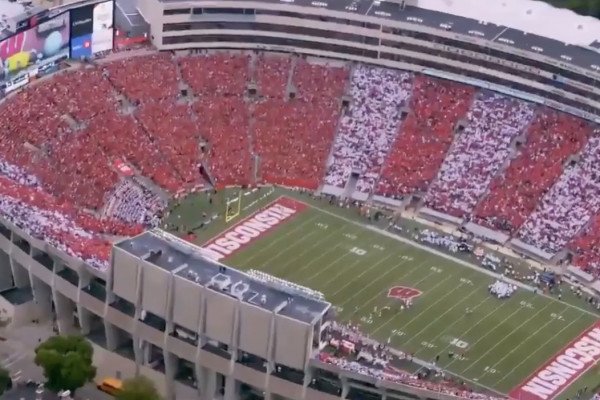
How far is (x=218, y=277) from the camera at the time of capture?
2354 inches

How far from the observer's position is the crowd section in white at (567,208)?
7406 cm

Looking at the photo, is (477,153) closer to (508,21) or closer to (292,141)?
(508,21)

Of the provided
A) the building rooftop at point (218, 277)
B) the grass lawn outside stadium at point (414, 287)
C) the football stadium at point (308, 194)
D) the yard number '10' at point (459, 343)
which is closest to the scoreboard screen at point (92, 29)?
the football stadium at point (308, 194)

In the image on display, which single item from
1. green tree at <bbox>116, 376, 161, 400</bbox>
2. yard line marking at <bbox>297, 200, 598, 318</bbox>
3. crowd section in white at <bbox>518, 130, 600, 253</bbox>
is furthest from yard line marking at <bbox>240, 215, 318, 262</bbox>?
green tree at <bbox>116, 376, 161, 400</bbox>

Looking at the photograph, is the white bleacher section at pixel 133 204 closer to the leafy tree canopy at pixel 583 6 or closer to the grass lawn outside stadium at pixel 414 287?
the grass lawn outside stadium at pixel 414 287

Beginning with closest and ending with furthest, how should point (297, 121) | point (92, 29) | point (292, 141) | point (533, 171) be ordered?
point (533, 171)
point (92, 29)
point (292, 141)
point (297, 121)

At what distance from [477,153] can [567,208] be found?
622 centimetres

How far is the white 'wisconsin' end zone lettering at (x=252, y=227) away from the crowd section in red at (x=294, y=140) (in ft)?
7.04

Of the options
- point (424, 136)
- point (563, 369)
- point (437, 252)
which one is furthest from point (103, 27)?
point (563, 369)

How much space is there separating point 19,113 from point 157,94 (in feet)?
27.7

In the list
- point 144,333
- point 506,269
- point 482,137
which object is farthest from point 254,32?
point 144,333

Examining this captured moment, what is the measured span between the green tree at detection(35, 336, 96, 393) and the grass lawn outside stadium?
12.0 metres

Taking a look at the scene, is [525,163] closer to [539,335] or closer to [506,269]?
[506,269]

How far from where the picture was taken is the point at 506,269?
72.8 m
